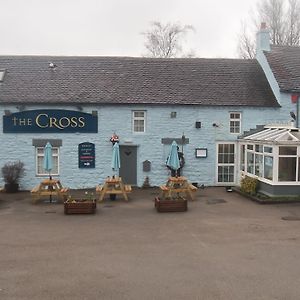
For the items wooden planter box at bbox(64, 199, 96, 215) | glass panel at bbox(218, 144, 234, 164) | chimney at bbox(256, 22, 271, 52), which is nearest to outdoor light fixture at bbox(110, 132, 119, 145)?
glass panel at bbox(218, 144, 234, 164)

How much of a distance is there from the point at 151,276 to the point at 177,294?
0.98m

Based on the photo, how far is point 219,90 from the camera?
69.5 feet

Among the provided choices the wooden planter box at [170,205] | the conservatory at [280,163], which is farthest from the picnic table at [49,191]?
the conservatory at [280,163]

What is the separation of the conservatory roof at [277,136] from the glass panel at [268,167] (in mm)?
698

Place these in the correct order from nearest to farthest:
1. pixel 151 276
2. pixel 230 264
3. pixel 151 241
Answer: pixel 151 276, pixel 230 264, pixel 151 241

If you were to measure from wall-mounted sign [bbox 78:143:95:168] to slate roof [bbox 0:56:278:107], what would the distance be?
213 cm

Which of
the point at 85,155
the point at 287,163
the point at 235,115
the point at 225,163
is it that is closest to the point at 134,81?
the point at 85,155

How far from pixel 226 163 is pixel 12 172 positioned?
1027cm

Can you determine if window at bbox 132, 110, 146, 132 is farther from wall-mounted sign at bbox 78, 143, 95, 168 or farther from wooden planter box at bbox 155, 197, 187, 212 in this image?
wooden planter box at bbox 155, 197, 187, 212

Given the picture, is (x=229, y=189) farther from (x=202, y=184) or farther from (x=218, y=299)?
(x=218, y=299)

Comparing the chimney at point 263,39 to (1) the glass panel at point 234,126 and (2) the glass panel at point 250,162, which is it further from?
(2) the glass panel at point 250,162

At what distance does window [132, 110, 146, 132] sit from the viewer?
20.4m

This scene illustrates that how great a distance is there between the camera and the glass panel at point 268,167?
1682cm

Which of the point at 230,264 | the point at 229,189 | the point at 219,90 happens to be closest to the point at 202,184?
the point at 229,189
